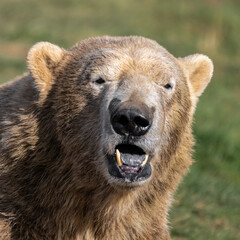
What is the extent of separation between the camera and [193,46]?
1797 cm

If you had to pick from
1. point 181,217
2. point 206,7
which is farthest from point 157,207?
→ point 206,7

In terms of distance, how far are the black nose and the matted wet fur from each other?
13 cm

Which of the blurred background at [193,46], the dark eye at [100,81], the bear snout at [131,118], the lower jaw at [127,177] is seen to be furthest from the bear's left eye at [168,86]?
the blurred background at [193,46]

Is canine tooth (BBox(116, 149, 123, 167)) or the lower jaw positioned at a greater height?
canine tooth (BBox(116, 149, 123, 167))

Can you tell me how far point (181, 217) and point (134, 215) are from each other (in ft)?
6.09

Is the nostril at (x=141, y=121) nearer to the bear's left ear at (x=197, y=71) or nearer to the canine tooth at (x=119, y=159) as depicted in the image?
the canine tooth at (x=119, y=159)

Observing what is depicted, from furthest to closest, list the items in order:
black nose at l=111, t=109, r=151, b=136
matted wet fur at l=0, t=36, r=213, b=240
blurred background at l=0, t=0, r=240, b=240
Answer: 1. blurred background at l=0, t=0, r=240, b=240
2. matted wet fur at l=0, t=36, r=213, b=240
3. black nose at l=111, t=109, r=151, b=136

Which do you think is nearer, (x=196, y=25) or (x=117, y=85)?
(x=117, y=85)

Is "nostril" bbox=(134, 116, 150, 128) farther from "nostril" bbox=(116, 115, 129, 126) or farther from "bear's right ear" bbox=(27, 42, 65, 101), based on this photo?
"bear's right ear" bbox=(27, 42, 65, 101)

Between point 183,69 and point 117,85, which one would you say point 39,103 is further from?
point 183,69

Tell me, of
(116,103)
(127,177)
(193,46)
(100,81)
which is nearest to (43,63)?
(100,81)

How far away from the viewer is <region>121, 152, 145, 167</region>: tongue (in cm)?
423

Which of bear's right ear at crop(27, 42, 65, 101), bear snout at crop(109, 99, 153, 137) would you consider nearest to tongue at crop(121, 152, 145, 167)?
bear snout at crop(109, 99, 153, 137)

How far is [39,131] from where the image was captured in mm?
4695
